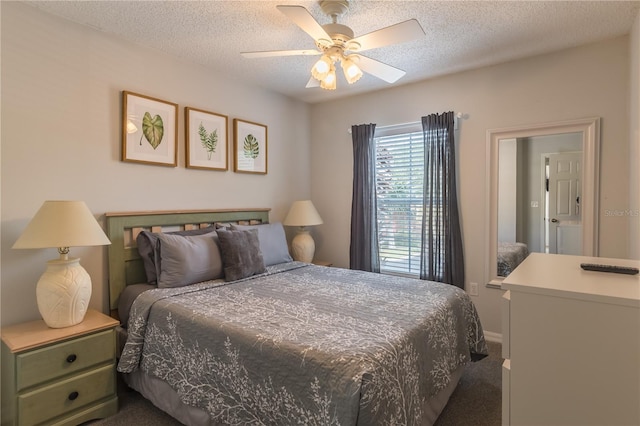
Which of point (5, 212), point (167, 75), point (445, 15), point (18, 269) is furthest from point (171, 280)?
point (445, 15)

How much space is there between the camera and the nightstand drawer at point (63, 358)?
67.7 inches

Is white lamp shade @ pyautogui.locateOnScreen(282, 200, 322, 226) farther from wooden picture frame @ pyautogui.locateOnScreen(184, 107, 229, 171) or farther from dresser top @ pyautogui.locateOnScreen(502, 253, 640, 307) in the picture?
dresser top @ pyautogui.locateOnScreen(502, 253, 640, 307)

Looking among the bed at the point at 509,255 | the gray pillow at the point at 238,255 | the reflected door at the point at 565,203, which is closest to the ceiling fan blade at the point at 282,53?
the gray pillow at the point at 238,255

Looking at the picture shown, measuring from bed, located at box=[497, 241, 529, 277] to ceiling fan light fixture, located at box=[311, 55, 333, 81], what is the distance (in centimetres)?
222

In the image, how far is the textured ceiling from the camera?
6.95 feet

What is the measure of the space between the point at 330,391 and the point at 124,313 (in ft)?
5.84

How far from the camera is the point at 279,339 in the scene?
5.01ft

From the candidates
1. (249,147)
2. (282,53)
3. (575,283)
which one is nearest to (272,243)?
(249,147)

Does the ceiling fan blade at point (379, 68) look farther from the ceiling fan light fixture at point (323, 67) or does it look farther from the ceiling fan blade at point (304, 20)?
the ceiling fan blade at point (304, 20)

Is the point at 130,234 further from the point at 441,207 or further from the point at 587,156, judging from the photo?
the point at 587,156

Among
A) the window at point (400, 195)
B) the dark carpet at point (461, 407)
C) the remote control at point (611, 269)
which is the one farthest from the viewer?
the window at point (400, 195)

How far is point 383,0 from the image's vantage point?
6.68 ft

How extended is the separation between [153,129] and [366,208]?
2.21 metres

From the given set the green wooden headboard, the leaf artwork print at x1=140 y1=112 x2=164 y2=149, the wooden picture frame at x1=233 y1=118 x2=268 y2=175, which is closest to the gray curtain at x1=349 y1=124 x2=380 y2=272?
the wooden picture frame at x1=233 y1=118 x2=268 y2=175
